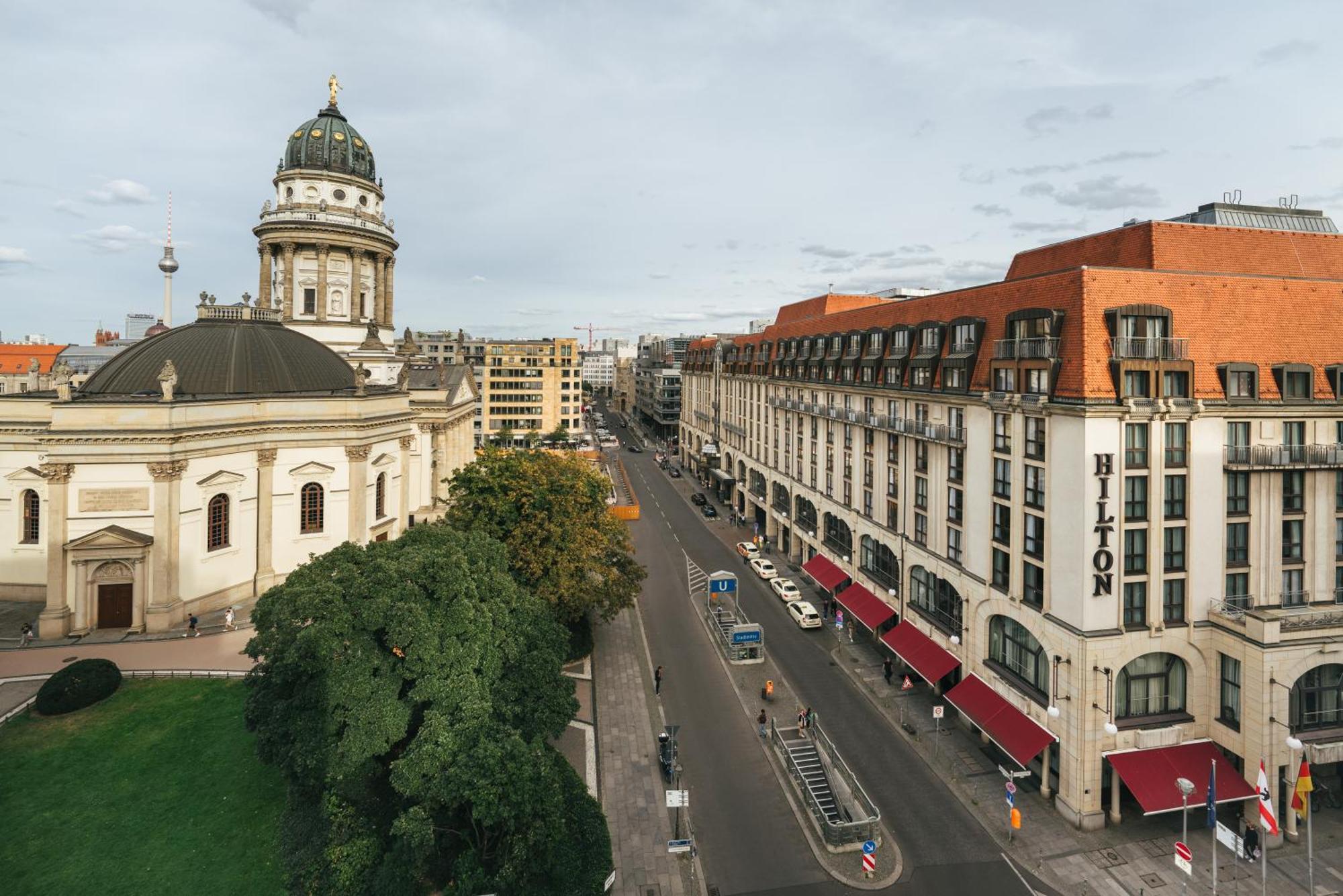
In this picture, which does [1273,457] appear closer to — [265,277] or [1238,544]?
[1238,544]

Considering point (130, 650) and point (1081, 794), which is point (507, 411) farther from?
point (1081, 794)

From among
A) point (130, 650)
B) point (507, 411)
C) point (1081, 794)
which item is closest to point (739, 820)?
point (1081, 794)

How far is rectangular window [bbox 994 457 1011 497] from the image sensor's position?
32.8 metres

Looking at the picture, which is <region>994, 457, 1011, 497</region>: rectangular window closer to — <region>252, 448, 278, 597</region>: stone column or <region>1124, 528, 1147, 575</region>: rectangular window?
<region>1124, 528, 1147, 575</region>: rectangular window

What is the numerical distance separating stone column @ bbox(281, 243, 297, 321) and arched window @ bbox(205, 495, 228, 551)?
2982cm

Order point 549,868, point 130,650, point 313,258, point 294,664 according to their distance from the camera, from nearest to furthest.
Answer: point 549,868, point 294,664, point 130,650, point 313,258

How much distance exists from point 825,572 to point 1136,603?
2655 cm

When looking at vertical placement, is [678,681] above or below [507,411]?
below

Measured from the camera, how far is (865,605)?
46.6m

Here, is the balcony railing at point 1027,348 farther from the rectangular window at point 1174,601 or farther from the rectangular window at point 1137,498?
the rectangular window at point 1174,601

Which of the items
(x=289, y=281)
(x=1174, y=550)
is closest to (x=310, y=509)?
(x=289, y=281)

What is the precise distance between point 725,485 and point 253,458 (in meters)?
60.9

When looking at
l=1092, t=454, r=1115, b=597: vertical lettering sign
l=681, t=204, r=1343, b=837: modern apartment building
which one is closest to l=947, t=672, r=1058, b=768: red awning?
l=681, t=204, r=1343, b=837: modern apartment building

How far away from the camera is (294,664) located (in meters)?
23.1
